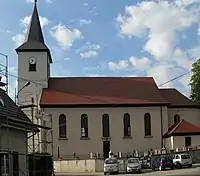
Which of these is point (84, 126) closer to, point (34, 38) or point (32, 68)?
point (32, 68)

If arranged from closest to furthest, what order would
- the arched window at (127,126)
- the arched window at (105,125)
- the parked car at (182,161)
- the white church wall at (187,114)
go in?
the parked car at (182,161), the arched window at (105,125), the arched window at (127,126), the white church wall at (187,114)

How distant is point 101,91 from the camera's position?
7550 centimetres

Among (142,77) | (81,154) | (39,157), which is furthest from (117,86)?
(39,157)

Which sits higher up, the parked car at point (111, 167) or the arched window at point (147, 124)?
the arched window at point (147, 124)

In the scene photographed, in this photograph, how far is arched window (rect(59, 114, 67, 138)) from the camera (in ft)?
235

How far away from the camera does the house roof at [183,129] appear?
2721 inches

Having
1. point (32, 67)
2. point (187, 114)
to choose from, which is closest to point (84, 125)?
point (32, 67)

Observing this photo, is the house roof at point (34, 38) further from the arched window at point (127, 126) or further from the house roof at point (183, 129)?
the house roof at point (183, 129)

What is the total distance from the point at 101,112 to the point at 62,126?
20.2 feet

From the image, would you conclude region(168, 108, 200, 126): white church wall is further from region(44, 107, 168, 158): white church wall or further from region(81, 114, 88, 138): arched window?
region(81, 114, 88, 138): arched window

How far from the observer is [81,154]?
7094 cm

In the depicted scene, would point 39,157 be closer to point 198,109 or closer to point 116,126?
point 116,126

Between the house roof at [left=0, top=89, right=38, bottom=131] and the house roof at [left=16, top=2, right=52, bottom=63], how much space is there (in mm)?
40803

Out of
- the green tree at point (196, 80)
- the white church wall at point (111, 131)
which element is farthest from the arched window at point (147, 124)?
the green tree at point (196, 80)
